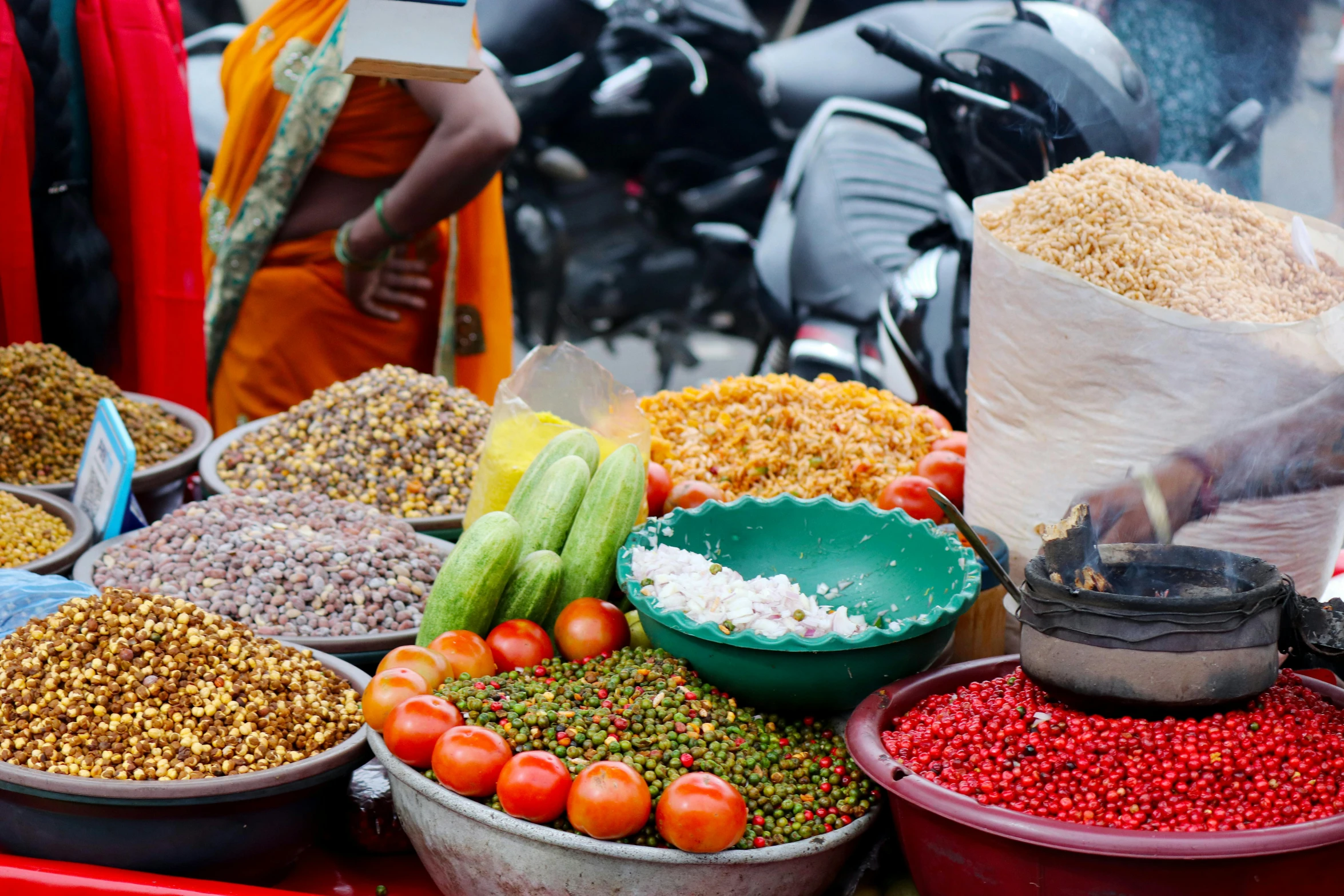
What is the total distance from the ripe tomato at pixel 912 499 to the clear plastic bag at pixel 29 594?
1260mm

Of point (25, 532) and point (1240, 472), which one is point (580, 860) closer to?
point (1240, 472)

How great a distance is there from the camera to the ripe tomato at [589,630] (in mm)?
1585

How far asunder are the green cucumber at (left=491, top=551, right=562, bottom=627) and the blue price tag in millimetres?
793

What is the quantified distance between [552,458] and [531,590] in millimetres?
267

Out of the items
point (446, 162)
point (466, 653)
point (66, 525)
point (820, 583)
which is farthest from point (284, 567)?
point (446, 162)

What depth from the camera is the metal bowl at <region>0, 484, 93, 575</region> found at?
6.24ft

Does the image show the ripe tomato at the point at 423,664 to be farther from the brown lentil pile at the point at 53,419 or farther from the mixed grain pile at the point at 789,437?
the brown lentil pile at the point at 53,419

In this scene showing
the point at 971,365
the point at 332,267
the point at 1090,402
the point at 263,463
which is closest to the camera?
the point at 1090,402

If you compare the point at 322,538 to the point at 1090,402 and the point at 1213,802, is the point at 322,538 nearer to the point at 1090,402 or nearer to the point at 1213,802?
the point at 1090,402

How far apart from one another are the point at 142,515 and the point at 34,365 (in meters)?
0.46

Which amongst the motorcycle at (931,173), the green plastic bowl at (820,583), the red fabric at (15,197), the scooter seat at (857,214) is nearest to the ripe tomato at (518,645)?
the green plastic bowl at (820,583)

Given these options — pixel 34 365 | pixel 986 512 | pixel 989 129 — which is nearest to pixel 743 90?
pixel 989 129

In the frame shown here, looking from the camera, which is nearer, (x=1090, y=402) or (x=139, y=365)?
(x=1090, y=402)

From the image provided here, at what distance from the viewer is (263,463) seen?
2371mm
